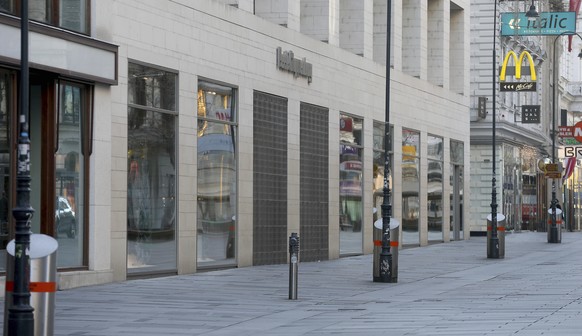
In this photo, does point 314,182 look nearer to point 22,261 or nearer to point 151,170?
point 151,170

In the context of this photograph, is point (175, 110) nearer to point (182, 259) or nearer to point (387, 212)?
point (182, 259)

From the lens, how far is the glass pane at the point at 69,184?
2452 centimetres

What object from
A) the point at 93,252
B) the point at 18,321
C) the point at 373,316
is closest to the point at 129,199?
the point at 93,252

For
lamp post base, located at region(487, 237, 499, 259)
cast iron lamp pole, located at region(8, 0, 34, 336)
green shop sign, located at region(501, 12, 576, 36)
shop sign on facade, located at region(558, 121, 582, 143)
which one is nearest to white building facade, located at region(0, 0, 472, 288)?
lamp post base, located at region(487, 237, 499, 259)

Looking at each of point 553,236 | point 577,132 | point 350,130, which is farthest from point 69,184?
point 577,132

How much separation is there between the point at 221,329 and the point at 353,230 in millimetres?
23885

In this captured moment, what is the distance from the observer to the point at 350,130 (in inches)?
1619

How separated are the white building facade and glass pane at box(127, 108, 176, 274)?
4 centimetres

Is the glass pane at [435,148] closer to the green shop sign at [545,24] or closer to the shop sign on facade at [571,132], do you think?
the green shop sign at [545,24]

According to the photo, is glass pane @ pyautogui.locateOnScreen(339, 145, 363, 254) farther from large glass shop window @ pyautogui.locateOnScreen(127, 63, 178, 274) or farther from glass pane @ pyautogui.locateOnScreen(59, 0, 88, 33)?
glass pane @ pyautogui.locateOnScreen(59, 0, 88, 33)

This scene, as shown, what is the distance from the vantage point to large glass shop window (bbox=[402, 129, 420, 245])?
47.4m

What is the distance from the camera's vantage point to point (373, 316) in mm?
19906

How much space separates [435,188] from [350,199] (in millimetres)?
10813

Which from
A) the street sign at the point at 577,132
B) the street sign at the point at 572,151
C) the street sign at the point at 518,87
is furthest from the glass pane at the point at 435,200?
the street sign at the point at 572,151
